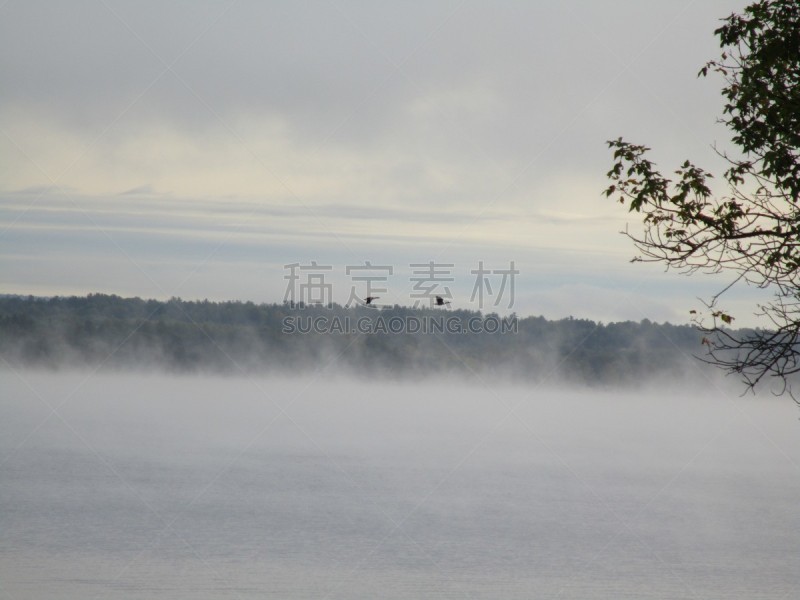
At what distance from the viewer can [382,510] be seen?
28891mm

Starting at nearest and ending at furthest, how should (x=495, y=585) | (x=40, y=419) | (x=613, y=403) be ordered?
(x=495, y=585) < (x=40, y=419) < (x=613, y=403)

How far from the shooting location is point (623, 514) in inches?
1195

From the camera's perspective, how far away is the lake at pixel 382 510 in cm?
1877

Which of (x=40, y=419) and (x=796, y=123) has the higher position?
(x=796, y=123)

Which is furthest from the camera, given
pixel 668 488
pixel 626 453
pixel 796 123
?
pixel 626 453

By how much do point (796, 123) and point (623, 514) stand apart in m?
23.2

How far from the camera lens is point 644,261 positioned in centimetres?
977

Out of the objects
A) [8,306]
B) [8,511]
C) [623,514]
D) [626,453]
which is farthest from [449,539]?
[8,306]

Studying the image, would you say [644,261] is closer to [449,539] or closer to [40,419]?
[449,539]

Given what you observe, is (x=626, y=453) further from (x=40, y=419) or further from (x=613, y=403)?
(x=613, y=403)

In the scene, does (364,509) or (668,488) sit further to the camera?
(668,488)

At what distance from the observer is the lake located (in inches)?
739

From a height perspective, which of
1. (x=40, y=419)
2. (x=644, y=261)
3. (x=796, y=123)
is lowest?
(x=40, y=419)

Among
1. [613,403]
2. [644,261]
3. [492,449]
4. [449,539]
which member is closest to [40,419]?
[492,449]
